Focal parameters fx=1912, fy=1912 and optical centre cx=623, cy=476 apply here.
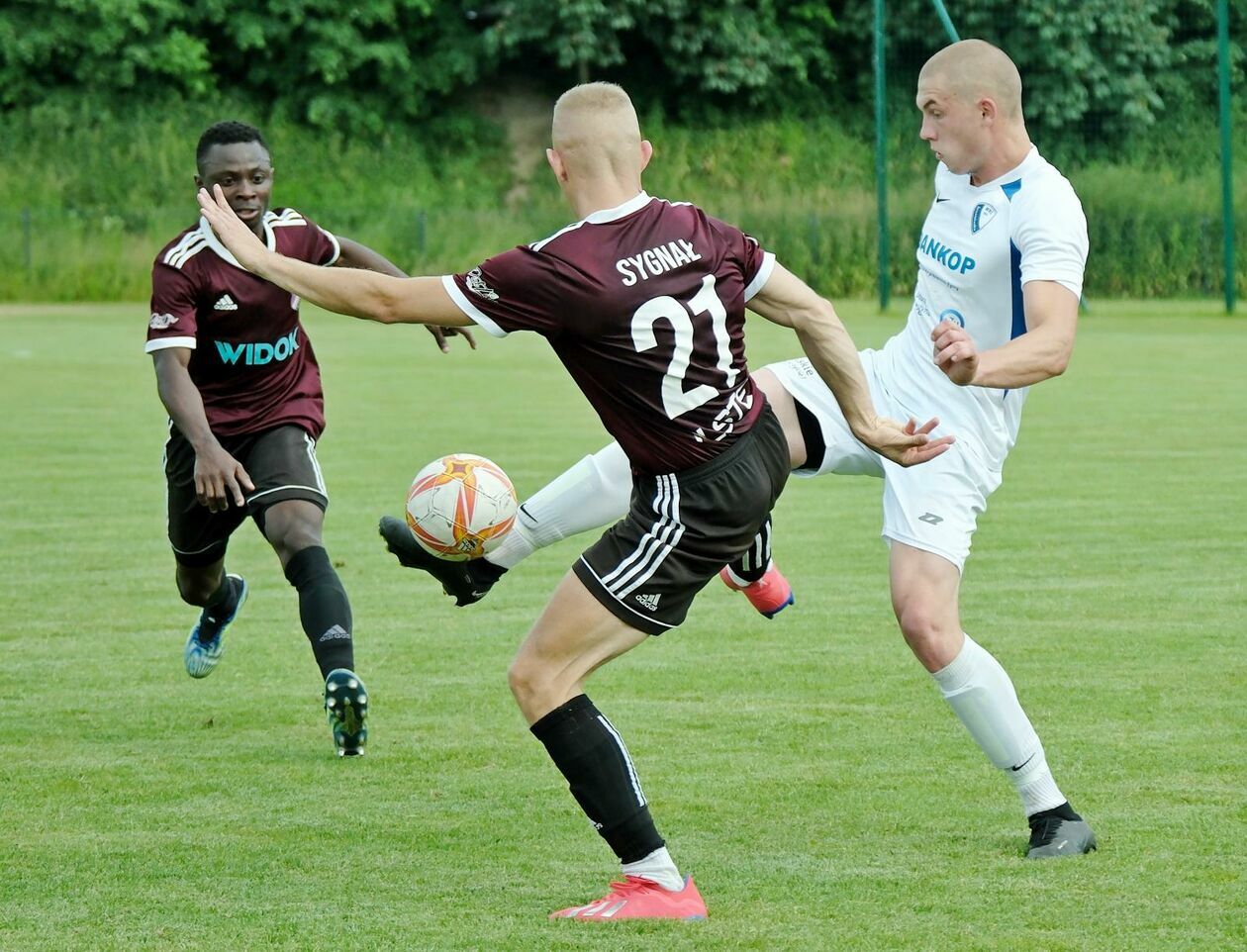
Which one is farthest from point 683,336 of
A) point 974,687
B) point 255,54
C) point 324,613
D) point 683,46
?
point 255,54

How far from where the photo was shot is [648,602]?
14.8 feet

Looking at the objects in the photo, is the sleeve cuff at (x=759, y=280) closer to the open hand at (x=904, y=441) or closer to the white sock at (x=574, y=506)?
the open hand at (x=904, y=441)

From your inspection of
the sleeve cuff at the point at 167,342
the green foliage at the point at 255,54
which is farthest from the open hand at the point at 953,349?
the green foliage at the point at 255,54

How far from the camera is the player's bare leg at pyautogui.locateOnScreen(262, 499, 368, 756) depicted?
582 centimetres

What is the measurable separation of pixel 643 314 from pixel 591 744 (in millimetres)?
1004

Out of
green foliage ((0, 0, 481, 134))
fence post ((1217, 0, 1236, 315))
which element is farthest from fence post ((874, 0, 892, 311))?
green foliage ((0, 0, 481, 134))

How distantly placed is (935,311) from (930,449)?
72 cm

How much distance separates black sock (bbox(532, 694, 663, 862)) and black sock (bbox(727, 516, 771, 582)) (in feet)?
3.06

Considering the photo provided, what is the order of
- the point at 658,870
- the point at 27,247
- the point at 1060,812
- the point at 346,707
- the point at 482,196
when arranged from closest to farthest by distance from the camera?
the point at 658,870 → the point at 1060,812 → the point at 346,707 → the point at 27,247 → the point at 482,196

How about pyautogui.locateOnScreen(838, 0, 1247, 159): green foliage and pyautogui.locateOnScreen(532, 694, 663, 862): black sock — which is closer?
pyautogui.locateOnScreen(532, 694, 663, 862): black sock

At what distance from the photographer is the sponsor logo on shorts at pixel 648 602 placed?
14.7 ft

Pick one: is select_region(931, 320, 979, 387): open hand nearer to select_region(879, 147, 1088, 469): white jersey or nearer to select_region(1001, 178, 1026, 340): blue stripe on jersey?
select_region(879, 147, 1088, 469): white jersey

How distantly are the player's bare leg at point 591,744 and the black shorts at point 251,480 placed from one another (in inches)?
90.2

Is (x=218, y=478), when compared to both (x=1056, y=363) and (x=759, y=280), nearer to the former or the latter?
(x=759, y=280)
